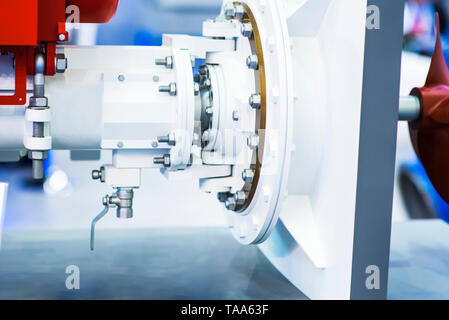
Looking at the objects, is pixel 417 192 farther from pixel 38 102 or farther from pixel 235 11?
pixel 38 102

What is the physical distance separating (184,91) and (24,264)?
2.10ft

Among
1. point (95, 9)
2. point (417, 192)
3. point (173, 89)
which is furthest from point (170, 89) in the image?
point (417, 192)

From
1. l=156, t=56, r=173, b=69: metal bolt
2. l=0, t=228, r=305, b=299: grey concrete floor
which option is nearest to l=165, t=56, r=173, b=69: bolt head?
l=156, t=56, r=173, b=69: metal bolt

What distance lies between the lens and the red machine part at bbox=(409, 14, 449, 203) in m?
1.56

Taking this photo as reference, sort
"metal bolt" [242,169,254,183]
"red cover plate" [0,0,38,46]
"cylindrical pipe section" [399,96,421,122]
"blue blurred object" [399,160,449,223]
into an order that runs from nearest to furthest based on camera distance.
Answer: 1. "red cover plate" [0,0,38,46]
2. "metal bolt" [242,169,254,183]
3. "cylindrical pipe section" [399,96,421,122]
4. "blue blurred object" [399,160,449,223]

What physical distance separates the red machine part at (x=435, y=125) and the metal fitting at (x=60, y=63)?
809mm

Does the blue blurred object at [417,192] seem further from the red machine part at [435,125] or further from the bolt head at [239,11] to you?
the bolt head at [239,11]

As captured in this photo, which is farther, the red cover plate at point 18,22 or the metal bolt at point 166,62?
the metal bolt at point 166,62

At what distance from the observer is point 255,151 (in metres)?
1.42

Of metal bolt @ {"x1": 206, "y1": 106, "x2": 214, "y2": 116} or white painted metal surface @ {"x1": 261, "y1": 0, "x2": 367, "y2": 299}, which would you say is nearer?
white painted metal surface @ {"x1": 261, "y1": 0, "x2": 367, "y2": 299}

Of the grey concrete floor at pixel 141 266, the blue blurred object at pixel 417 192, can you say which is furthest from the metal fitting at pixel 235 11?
the blue blurred object at pixel 417 192

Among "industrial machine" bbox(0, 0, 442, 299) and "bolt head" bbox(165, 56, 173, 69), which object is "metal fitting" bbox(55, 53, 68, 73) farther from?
"bolt head" bbox(165, 56, 173, 69)

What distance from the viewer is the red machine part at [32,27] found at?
1194 mm

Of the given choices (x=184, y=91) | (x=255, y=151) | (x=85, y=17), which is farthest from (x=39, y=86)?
Answer: (x=255, y=151)
